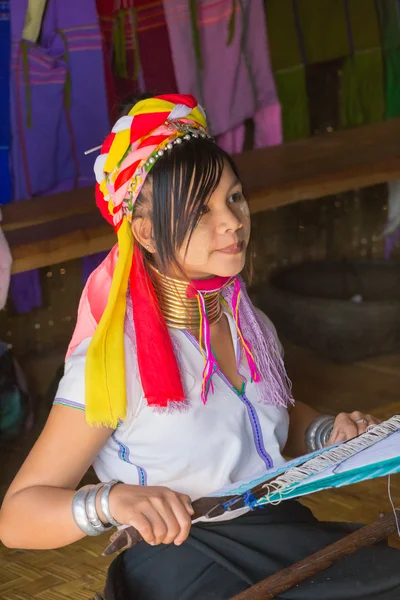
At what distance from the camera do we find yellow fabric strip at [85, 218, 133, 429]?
1624mm

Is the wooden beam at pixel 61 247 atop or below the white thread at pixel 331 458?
below

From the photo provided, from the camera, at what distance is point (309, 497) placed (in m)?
3.16

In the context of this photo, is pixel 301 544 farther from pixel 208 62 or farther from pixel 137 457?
pixel 208 62

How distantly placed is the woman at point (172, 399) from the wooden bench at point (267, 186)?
115 cm

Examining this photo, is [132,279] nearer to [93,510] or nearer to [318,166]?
[93,510]

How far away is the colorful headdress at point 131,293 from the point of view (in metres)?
1.65

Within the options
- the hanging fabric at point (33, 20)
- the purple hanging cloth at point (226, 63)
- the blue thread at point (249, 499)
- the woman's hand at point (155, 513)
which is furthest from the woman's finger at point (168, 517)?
the purple hanging cloth at point (226, 63)

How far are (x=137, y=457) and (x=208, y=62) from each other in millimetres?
2426

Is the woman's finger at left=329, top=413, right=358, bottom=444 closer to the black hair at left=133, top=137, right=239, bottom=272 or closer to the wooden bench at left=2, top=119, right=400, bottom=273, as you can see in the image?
the black hair at left=133, top=137, right=239, bottom=272

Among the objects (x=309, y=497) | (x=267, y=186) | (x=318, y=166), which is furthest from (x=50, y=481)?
(x=318, y=166)

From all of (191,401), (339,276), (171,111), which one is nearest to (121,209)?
(171,111)

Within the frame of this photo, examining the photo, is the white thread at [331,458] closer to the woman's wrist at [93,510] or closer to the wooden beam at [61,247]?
the woman's wrist at [93,510]

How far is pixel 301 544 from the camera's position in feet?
5.62

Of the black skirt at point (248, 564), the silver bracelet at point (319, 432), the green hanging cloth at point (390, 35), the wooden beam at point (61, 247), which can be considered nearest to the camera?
the black skirt at point (248, 564)
